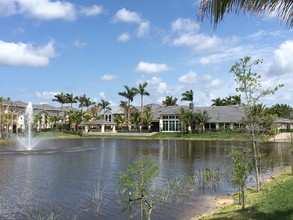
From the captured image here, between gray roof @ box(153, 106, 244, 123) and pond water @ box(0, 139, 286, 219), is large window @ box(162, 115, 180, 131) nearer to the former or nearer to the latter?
gray roof @ box(153, 106, 244, 123)

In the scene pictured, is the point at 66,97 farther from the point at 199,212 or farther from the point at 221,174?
the point at 199,212

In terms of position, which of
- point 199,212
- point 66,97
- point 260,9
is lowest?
point 199,212

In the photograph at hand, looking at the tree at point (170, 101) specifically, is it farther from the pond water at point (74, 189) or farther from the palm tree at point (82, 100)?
the pond water at point (74, 189)

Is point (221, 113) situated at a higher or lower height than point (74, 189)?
higher

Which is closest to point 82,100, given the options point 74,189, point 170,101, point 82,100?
point 82,100

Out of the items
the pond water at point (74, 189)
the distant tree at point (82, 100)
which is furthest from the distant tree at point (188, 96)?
the pond water at point (74, 189)

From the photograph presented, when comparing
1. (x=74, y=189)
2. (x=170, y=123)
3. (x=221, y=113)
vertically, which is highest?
(x=221, y=113)

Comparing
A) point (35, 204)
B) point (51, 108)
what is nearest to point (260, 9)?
point (35, 204)

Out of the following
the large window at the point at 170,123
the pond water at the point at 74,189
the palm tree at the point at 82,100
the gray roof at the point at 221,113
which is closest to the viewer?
the pond water at the point at 74,189

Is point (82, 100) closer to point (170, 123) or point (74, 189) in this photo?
point (170, 123)

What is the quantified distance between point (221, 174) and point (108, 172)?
8.25 meters

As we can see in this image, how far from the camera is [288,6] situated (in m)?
5.57

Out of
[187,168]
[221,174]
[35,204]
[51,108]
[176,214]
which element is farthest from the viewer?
[51,108]

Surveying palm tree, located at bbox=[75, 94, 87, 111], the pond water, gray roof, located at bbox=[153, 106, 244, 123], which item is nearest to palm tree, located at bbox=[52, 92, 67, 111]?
palm tree, located at bbox=[75, 94, 87, 111]
